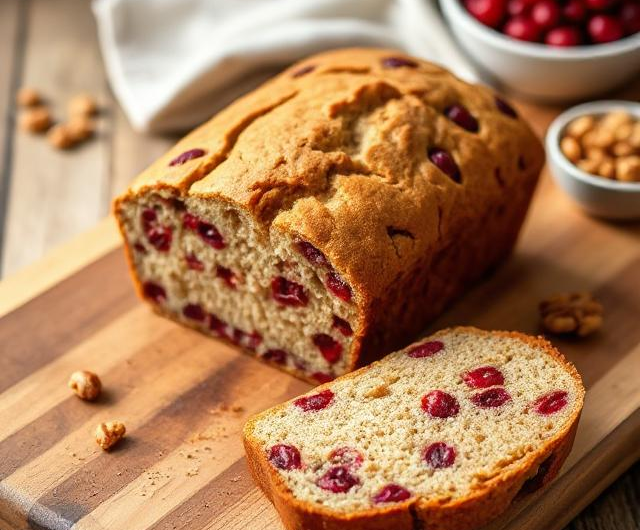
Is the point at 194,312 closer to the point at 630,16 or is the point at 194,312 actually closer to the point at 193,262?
the point at 193,262

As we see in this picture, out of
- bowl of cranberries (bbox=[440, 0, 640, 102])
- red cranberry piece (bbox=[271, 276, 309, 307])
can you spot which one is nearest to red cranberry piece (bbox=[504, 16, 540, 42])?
bowl of cranberries (bbox=[440, 0, 640, 102])

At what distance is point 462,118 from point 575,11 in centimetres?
123

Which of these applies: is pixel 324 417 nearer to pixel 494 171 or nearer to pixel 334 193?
pixel 334 193

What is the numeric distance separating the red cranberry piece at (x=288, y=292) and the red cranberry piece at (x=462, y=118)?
943 mm

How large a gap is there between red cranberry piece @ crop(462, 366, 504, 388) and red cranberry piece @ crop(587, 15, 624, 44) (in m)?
2.09

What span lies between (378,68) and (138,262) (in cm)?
123

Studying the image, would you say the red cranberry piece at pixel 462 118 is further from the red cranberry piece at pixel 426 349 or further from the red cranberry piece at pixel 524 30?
the red cranberry piece at pixel 524 30

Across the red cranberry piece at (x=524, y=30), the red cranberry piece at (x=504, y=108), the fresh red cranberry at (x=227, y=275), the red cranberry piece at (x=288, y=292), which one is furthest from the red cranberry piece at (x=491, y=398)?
the red cranberry piece at (x=524, y=30)

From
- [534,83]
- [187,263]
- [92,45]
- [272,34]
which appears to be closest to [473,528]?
[187,263]

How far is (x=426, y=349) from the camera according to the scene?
3.75 m

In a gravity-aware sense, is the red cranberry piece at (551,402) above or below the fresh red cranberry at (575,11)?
below

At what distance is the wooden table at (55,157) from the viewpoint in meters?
4.64

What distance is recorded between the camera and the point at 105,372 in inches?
160

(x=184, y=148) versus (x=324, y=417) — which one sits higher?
(x=184, y=148)
